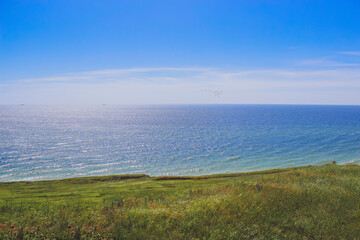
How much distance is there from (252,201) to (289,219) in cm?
246

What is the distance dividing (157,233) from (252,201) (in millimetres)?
6725

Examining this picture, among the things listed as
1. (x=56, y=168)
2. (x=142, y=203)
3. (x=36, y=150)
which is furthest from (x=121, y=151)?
(x=142, y=203)

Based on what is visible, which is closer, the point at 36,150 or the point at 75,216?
the point at 75,216

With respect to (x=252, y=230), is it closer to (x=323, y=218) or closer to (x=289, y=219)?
(x=289, y=219)

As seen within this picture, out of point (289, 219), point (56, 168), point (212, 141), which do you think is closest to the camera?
point (289, 219)

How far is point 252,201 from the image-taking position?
46.9ft

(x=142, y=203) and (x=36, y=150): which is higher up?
(x=142, y=203)

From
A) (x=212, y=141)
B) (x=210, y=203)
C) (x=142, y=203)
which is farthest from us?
(x=212, y=141)

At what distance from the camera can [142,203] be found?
15266 millimetres

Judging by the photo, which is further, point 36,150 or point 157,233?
point 36,150

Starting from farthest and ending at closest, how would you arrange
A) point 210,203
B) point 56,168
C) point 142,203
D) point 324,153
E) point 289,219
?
point 324,153, point 56,168, point 142,203, point 210,203, point 289,219

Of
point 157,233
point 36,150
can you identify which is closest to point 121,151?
point 36,150

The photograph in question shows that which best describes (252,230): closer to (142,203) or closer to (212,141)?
(142,203)

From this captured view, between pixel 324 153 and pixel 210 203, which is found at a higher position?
pixel 210 203
